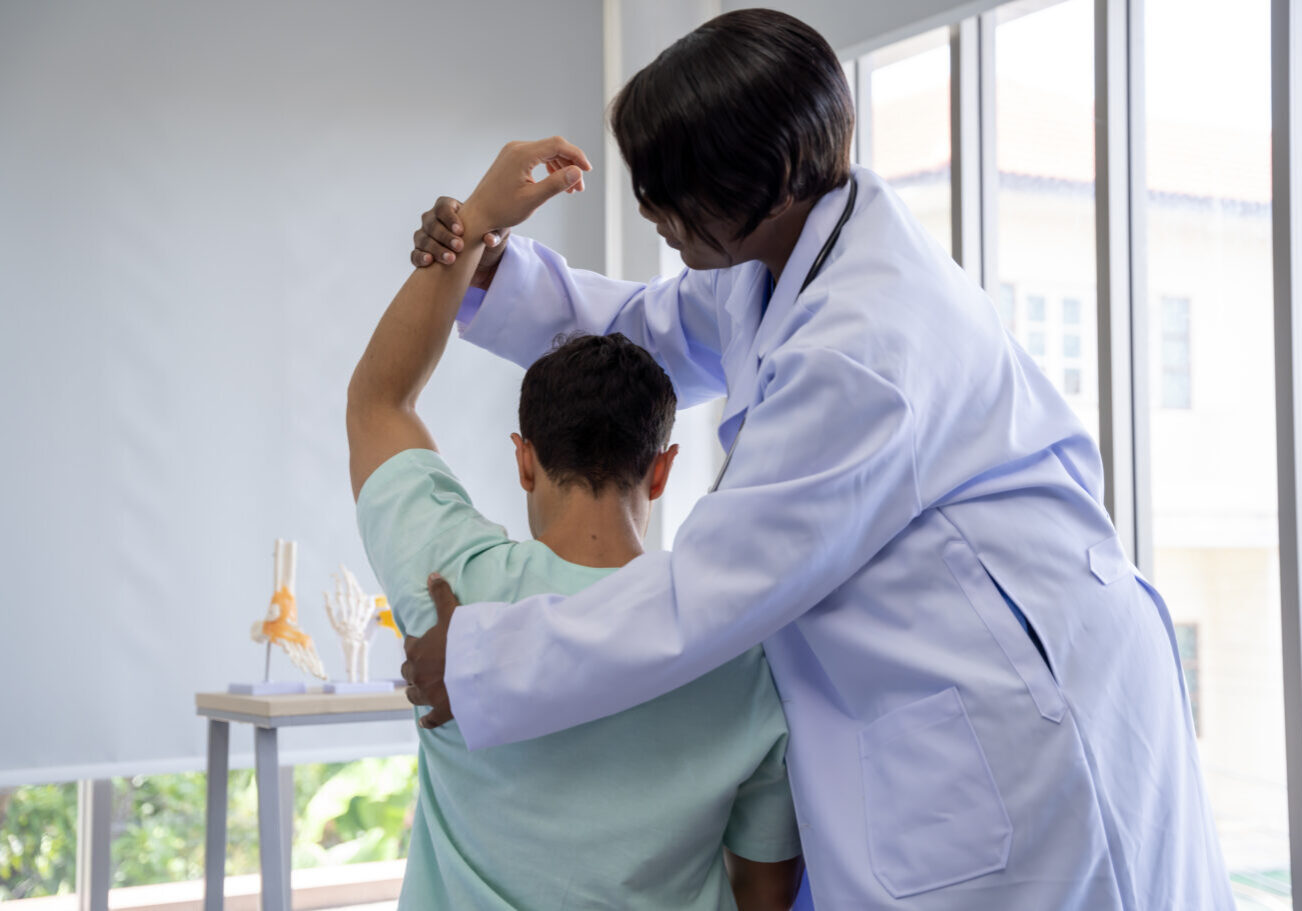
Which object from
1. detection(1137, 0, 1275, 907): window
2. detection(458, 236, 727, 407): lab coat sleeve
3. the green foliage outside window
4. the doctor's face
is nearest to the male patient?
the doctor's face

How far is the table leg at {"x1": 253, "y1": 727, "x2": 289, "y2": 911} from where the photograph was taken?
238 centimetres

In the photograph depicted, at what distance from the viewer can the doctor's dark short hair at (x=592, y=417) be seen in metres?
1.06

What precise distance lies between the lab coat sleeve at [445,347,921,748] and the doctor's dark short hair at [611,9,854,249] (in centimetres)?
17

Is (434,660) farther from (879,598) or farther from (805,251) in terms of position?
(805,251)

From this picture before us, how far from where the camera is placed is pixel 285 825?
137 inches

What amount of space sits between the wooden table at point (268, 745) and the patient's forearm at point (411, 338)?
1.36 meters

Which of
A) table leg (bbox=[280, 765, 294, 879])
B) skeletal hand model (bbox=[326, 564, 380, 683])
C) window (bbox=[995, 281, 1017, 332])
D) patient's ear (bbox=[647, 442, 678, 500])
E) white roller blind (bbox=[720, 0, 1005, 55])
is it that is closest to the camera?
patient's ear (bbox=[647, 442, 678, 500])

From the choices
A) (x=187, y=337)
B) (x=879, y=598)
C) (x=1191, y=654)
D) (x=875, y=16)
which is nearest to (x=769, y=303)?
(x=879, y=598)

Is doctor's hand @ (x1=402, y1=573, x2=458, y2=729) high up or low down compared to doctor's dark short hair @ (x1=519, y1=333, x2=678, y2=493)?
down

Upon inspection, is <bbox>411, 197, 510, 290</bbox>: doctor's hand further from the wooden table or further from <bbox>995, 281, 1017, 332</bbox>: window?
<bbox>995, 281, 1017, 332</bbox>: window

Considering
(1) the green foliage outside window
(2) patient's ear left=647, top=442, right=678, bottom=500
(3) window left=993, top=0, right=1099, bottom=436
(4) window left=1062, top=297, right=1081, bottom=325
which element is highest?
(3) window left=993, top=0, right=1099, bottom=436

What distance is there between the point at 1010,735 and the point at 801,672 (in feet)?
0.59

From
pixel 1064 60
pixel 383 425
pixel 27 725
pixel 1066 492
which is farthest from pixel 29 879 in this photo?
pixel 1064 60

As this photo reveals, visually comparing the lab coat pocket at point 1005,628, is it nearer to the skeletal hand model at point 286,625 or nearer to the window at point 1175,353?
the window at point 1175,353
